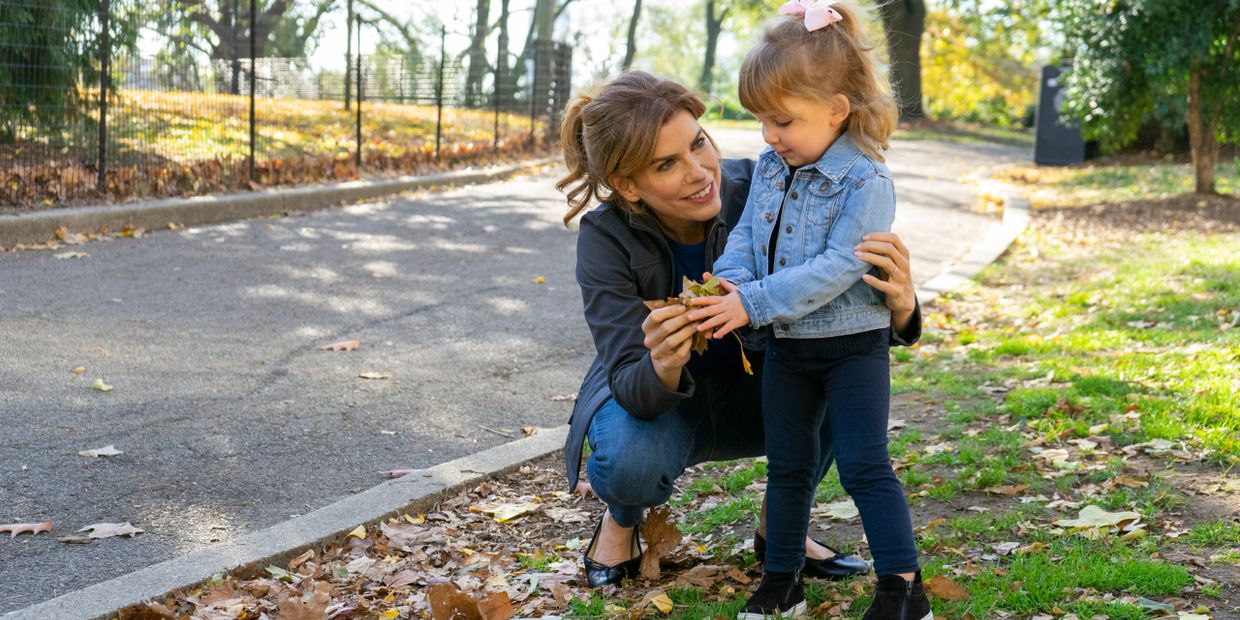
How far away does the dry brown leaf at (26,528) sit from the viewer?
12.1 feet

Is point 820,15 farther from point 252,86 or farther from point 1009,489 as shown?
point 252,86

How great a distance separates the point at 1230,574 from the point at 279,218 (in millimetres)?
8508

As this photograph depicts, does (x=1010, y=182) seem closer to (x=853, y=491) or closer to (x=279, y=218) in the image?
(x=279, y=218)

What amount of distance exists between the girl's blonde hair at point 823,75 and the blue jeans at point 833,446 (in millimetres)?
545

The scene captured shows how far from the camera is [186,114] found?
1043cm

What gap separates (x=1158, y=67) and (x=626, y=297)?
9526 mm

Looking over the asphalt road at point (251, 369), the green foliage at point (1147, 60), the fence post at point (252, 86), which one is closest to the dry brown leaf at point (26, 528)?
the asphalt road at point (251, 369)

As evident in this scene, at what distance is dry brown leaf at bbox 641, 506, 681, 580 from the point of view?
3526mm

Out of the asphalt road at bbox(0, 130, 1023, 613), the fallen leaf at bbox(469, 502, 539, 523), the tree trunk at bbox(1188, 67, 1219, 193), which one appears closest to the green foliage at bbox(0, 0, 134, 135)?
the asphalt road at bbox(0, 130, 1023, 613)

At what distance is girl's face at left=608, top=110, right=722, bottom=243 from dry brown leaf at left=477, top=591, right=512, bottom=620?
1124 mm

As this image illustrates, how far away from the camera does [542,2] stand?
2339 cm

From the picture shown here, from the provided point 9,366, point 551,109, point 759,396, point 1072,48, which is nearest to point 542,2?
point 551,109

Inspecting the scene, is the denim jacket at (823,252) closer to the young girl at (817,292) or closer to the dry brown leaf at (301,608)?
the young girl at (817,292)

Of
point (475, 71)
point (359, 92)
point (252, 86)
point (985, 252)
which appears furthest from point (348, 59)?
point (985, 252)
